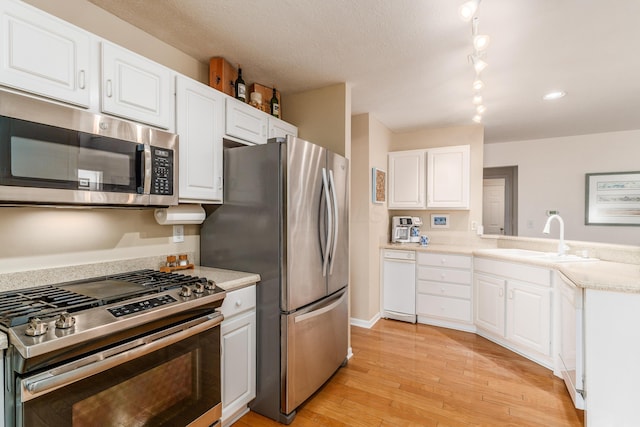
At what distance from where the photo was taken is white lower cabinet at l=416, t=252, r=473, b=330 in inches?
133

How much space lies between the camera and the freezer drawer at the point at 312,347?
1.90 meters

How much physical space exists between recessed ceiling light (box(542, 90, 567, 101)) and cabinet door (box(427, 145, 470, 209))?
2.91ft

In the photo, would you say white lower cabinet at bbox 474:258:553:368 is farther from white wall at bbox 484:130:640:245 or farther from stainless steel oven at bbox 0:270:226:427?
stainless steel oven at bbox 0:270:226:427

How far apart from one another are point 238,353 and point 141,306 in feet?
2.52

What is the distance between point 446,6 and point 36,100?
2.06 meters

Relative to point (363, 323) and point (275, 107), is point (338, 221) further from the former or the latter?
point (363, 323)

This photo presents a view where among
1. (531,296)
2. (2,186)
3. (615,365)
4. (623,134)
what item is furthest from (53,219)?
(623,134)

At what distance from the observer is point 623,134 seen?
4215 millimetres

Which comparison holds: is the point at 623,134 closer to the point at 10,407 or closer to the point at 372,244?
the point at 372,244

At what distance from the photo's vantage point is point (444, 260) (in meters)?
Result: 3.49

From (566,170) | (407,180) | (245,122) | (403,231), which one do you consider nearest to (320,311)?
(245,122)

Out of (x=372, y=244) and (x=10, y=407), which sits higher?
(x=372, y=244)

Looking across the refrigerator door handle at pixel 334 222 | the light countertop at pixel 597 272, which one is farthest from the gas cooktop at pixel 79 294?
the light countertop at pixel 597 272

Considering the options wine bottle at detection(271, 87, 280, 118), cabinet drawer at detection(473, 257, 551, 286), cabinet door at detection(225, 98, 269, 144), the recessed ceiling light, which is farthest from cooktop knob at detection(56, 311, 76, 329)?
the recessed ceiling light
